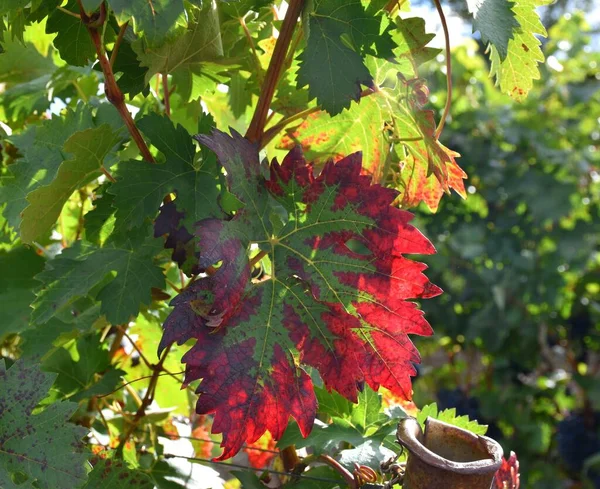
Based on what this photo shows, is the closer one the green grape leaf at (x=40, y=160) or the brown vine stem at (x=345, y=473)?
the brown vine stem at (x=345, y=473)

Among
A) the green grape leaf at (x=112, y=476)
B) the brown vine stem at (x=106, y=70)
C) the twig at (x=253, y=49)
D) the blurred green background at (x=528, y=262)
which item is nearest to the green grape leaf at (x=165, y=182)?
the brown vine stem at (x=106, y=70)

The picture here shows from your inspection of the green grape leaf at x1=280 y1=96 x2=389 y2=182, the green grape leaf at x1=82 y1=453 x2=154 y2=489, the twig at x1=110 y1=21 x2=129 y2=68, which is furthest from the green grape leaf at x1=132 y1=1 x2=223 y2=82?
the green grape leaf at x1=82 y1=453 x2=154 y2=489

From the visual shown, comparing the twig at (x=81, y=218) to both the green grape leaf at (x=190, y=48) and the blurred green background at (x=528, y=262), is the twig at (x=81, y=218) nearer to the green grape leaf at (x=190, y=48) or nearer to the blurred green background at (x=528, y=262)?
the green grape leaf at (x=190, y=48)

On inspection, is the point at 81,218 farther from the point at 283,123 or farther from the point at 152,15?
the point at 152,15

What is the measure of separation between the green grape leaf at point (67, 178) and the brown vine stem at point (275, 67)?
128 millimetres

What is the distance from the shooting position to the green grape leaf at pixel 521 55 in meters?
0.72

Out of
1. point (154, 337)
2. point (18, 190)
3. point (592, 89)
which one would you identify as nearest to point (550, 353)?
point (592, 89)

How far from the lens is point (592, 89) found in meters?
3.48

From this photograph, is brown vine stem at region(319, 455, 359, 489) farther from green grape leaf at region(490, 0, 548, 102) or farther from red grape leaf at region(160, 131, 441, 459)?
green grape leaf at region(490, 0, 548, 102)

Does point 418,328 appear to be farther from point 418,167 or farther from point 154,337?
point 154,337

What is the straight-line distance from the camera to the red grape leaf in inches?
23.6

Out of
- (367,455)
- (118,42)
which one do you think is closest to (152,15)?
(118,42)

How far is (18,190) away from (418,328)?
1.51 ft

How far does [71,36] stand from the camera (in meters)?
0.75
